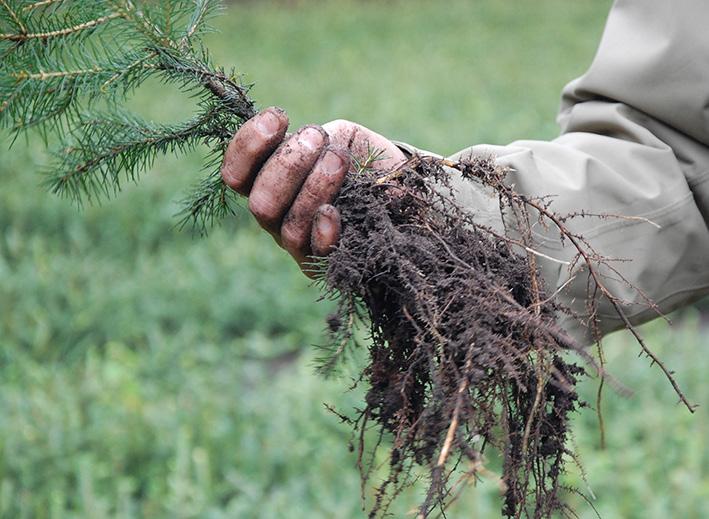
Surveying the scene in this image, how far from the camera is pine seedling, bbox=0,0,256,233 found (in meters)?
1.47

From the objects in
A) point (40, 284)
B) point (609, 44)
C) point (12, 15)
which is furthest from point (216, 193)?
point (40, 284)

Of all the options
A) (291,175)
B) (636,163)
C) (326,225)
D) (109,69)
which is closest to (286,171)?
(291,175)

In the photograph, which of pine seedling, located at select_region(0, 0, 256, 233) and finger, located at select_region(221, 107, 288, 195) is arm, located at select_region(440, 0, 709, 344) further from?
pine seedling, located at select_region(0, 0, 256, 233)

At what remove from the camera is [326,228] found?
1.49 metres

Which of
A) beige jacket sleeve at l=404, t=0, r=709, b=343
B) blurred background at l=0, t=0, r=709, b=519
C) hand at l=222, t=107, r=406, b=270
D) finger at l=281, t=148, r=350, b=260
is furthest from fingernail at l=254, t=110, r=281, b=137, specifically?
beige jacket sleeve at l=404, t=0, r=709, b=343

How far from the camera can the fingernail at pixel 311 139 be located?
5.01ft

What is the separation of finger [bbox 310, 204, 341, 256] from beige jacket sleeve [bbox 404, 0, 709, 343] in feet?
1.15

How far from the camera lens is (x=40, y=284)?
4.76 meters

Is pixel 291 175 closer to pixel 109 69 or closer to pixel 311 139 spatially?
pixel 311 139

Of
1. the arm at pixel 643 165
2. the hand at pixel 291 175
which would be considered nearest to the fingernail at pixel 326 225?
the hand at pixel 291 175

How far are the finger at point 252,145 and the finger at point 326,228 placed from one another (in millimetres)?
155

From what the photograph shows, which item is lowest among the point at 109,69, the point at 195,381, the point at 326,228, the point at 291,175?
the point at 326,228

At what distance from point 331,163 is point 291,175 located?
3.0 inches

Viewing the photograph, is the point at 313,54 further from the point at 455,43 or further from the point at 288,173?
the point at 288,173
